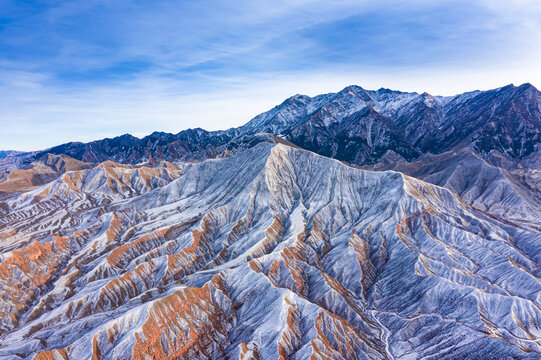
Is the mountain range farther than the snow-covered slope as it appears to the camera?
Yes

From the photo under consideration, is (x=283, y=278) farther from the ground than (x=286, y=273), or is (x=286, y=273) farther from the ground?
(x=286, y=273)

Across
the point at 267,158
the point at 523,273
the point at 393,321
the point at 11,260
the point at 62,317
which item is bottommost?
the point at 393,321

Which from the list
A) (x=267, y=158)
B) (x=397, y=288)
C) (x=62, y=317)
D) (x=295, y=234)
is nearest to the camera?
(x=62, y=317)

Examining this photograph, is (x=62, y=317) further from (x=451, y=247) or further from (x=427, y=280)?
(x=451, y=247)

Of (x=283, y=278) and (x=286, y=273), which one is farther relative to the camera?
(x=286, y=273)

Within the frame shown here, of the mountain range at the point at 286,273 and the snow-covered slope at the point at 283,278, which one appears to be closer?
the snow-covered slope at the point at 283,278

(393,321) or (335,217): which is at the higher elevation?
(335,217)

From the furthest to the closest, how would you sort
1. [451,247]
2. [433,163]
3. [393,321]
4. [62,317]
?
[433,163]
[451,247]
[62,317]
[393,321]

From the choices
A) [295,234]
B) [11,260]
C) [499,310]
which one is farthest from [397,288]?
[11,260]
